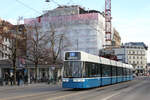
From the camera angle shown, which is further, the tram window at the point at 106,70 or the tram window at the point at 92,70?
the tram window at the point at 106,70

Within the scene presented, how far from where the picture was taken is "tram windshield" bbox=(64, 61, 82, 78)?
946 inches

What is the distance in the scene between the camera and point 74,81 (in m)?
23.9

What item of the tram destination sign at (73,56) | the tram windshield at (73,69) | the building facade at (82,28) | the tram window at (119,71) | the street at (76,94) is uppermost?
the building facade at (82,28)

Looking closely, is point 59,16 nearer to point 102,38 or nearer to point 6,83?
point 102,38

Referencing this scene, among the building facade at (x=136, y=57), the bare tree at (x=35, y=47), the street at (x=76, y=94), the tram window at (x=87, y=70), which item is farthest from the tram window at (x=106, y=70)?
the building facade at (x=136, y=57)

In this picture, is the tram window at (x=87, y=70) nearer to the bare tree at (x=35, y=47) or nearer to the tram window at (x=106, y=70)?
the tram window at (x=106, y=70)

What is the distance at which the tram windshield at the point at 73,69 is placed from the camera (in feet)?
78.8

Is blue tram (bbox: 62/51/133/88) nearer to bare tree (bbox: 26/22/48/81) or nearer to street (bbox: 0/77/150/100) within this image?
street (bbox: 0/77/150/100)

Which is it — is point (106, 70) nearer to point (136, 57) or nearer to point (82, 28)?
point (82, 28)

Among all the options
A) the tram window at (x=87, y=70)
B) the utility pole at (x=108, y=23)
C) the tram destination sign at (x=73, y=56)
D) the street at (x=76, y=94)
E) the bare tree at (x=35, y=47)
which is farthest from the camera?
the utility pole at (x=108, y=23)

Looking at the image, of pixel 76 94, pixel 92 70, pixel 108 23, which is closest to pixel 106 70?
pixel 92 70

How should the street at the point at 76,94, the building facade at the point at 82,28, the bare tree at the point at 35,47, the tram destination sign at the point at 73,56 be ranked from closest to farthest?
the street at the point at 76,94
the tram destination sign at the point at 73,56
the bare tree at the point at 35,47
the building facade at the point at 82,28

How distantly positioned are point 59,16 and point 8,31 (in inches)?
2143

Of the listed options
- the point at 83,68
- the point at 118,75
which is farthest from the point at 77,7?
the point at 83,68
